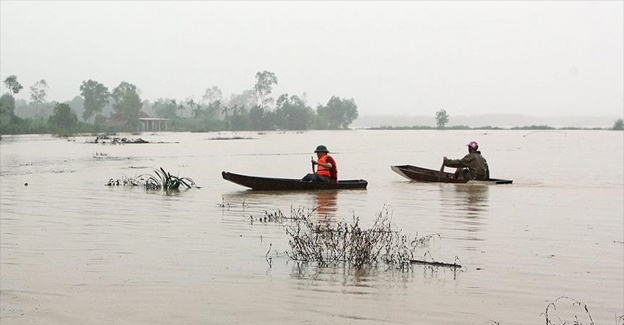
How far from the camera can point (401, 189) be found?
66.5 ft

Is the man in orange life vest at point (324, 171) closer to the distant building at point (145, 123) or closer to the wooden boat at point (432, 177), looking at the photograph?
the wooden boat at point (432, 177)

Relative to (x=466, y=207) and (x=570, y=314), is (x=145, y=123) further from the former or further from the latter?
(x=570, y=314)

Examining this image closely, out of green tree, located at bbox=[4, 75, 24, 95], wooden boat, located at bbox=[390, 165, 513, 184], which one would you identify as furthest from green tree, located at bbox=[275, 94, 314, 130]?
wooden boat, located at bbox=[390, 165, 513, 184]

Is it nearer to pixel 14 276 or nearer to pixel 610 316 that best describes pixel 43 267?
pixel 14 276

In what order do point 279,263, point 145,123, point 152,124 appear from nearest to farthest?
point 279,263
point 145,123
point 152,124

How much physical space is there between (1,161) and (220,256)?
93.8ft

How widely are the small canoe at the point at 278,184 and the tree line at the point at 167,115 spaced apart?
6468 cm

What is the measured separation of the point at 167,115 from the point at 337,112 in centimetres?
4033

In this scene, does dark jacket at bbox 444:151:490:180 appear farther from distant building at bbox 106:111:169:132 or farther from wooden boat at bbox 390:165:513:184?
distant building at bbox 106:111:169:132

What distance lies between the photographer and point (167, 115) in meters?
126

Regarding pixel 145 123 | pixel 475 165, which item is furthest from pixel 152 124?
pixel 475 165

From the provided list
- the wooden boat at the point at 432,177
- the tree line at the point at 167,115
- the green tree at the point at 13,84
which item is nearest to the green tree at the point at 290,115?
the tree line at the point at 167,115

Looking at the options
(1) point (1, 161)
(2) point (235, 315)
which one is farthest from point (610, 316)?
(1) point (1, 161)

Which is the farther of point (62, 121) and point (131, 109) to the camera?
point (131, 109)
